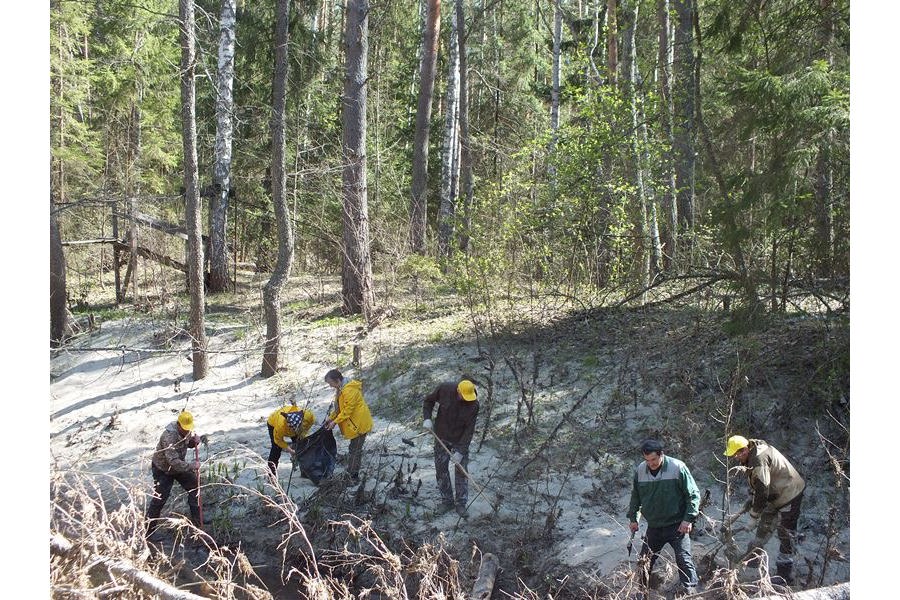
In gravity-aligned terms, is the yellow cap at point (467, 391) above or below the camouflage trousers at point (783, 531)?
above

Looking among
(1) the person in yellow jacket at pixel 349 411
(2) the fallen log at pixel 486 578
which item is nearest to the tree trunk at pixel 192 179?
(1) the person in yellow jacket at pixel 349 411

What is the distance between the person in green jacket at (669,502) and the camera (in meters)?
6.67

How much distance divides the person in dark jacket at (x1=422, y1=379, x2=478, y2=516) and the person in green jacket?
2227mm

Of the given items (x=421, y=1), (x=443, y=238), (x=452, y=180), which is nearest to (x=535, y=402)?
(x=443, y=238)

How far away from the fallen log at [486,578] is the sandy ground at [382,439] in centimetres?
29

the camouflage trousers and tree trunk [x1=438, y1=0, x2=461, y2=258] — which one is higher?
tree trunk [x1=438, y1=0, x2=461, y2=258]

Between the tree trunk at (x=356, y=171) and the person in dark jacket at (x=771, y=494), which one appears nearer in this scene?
the person in dark jacket at (x=771, y=494)

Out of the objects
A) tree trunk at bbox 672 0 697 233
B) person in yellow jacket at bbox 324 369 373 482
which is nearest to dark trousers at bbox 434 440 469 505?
person in yellow jacket at bbox 324 369 373 482

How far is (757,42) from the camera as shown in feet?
33.3

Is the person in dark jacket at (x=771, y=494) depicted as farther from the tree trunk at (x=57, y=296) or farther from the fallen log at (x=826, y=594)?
the tree trunk at (x=57, y=296)

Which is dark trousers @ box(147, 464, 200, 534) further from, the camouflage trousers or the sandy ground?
the camouflage trousers

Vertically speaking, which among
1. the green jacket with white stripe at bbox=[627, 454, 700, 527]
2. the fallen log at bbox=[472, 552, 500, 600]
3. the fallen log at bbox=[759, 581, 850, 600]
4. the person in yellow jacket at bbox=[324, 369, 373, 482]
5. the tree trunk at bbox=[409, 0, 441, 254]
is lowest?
the fallen log at bbox=[472, 552, 500, 600]

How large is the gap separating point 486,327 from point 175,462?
6.35 meters

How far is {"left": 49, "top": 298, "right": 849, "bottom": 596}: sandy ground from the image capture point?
801cm
